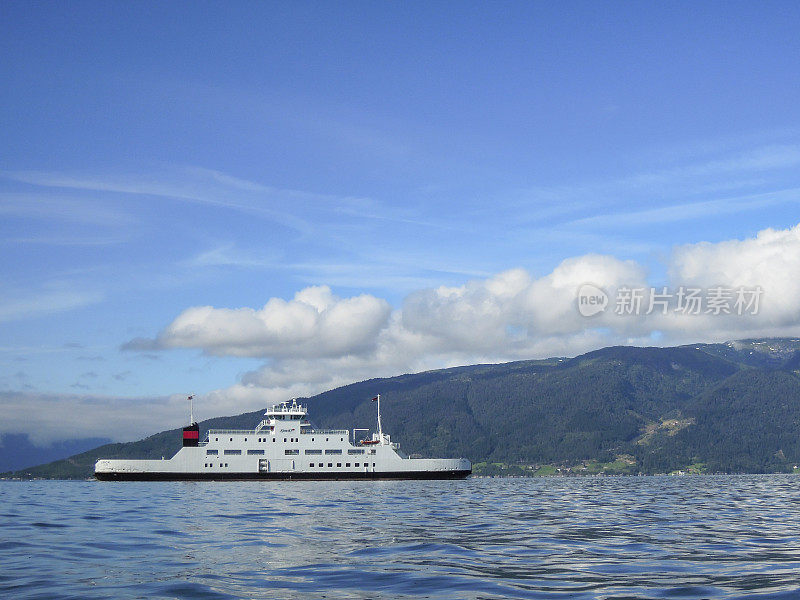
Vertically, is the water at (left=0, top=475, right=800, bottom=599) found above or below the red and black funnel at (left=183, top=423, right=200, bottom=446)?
below

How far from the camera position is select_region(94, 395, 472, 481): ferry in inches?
4668

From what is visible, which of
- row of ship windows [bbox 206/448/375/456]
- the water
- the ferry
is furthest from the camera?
row of ship windows [bbox 206/448/375/456]

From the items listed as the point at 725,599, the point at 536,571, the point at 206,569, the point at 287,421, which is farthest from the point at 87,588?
the point at 287,421

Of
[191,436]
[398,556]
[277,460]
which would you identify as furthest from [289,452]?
[398,556]

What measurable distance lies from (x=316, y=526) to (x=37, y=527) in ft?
41.7

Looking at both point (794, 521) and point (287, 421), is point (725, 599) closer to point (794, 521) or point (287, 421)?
point (794, 521)

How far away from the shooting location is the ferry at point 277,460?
118562 mm

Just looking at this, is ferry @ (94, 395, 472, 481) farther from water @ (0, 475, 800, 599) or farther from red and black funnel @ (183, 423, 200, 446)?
water @ (0, 475, 800, 599)

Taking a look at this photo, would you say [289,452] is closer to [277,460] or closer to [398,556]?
[277,460]

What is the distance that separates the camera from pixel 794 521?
122ft

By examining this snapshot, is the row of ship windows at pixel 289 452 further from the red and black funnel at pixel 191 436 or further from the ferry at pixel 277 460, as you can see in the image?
the red and black funnel at pixel 191 436

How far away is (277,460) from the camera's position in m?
121

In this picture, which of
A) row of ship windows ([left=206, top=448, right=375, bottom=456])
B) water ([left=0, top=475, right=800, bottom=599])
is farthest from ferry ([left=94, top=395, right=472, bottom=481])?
water ([left=0, top=475, right=800, bottom=599])

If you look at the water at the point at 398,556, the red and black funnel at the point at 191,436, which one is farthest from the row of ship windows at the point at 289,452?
the water at the point at 398,556
